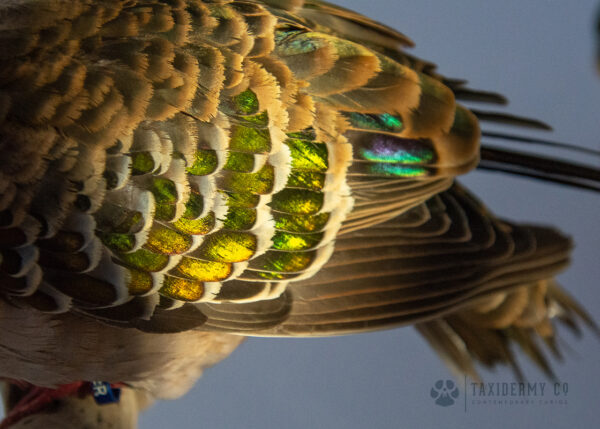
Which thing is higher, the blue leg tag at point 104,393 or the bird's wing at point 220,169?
the bird's wing at point 220,169

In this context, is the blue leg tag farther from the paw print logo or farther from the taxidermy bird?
the paw print logo

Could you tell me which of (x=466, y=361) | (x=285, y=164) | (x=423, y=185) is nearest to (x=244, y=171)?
(x=285, y=164)

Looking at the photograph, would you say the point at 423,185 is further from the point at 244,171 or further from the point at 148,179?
the point at 148,179

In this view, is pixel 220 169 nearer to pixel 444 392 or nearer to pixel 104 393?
pixel 104 393

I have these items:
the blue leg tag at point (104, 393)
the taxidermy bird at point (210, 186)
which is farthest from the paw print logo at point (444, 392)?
the blue leg tag at point (104, 393)

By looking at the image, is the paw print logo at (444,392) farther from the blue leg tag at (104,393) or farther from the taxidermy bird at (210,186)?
the blue leg tag at (104,393)

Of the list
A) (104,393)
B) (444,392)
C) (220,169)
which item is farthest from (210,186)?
(444,392)

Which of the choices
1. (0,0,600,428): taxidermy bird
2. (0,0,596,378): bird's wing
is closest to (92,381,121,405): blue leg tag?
(0,0,600,428): taxidermy bird
